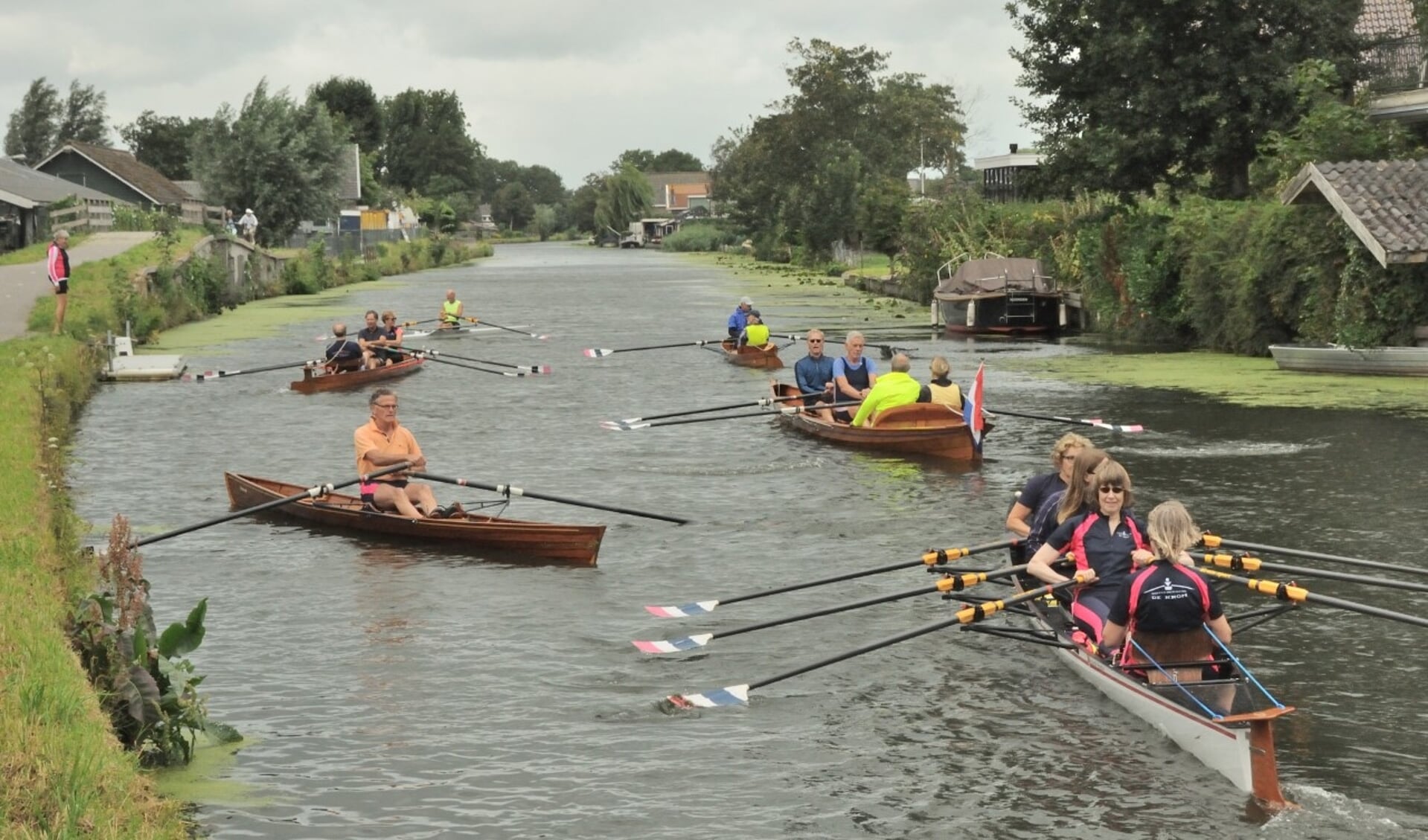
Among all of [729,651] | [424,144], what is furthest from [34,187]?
[424,144]

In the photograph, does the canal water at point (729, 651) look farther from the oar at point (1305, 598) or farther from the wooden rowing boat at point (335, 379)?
the wooden rowing boat at point (335, 379)

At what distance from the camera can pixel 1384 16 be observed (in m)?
49.1

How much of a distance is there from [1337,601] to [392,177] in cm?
18517

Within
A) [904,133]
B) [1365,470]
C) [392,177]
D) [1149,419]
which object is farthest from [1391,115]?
[392,177]

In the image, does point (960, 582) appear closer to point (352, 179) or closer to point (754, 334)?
point (754, 334)

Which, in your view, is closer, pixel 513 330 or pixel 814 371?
pixel 814 371

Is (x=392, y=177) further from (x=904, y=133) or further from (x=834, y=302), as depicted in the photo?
(x=834, y=302)

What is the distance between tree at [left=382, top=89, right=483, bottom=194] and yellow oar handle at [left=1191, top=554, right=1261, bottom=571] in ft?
584

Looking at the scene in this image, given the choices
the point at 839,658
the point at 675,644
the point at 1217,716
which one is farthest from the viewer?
the point at 675,644

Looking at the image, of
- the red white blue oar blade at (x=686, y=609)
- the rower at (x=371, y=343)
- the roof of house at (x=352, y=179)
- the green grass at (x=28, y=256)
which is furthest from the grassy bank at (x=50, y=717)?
the roof of house at (x=352, y=179)

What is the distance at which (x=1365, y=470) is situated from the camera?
20.9 meters

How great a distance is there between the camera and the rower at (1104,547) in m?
11.6

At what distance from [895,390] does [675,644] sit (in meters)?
10.2

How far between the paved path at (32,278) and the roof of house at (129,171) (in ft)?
93.7
